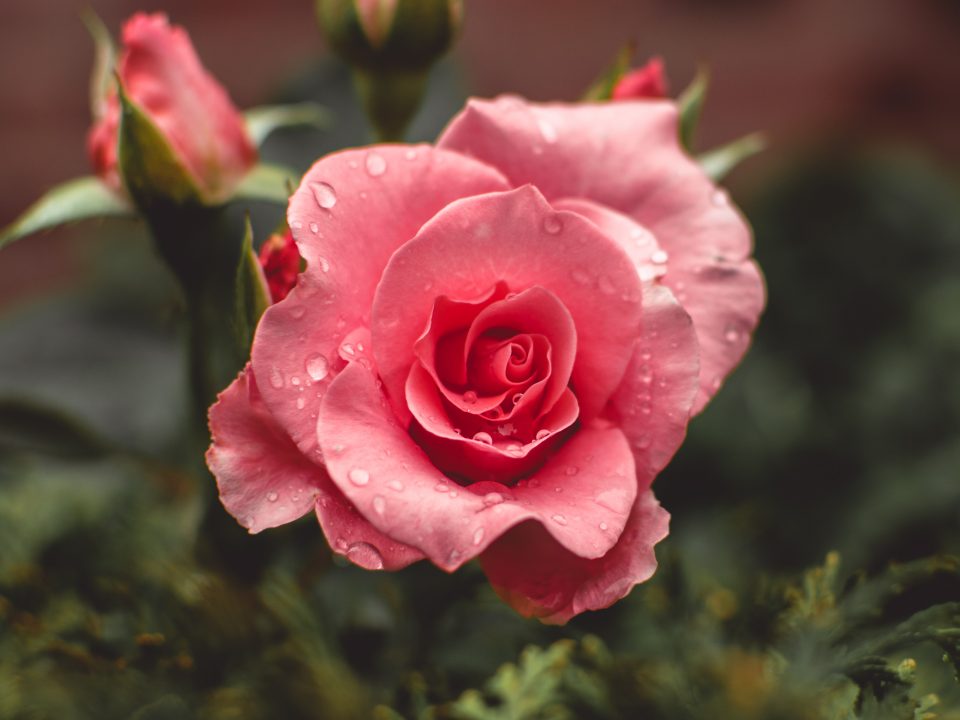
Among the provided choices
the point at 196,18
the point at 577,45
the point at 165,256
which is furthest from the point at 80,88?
the point at 165,256

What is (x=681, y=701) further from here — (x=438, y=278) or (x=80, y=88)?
(x=80, y=88)

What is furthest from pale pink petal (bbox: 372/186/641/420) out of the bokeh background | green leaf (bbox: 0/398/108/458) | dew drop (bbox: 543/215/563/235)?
green leaf (bbox: 0/398/108/458)

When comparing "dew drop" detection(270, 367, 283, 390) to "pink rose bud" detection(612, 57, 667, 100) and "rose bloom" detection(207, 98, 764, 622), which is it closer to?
"rose bloom" detection(207, 98, 764, 622)

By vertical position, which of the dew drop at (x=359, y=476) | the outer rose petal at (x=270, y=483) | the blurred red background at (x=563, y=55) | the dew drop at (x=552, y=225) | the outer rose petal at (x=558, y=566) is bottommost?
the blurred red background at (x=563, y=55)

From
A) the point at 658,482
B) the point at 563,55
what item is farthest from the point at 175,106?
the point at 563,55

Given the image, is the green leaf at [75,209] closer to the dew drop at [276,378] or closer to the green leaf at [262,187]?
the green leaf at [262,187]

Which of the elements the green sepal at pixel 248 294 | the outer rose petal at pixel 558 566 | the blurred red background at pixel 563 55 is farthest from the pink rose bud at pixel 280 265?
the blurred red background at pixel 563 55
